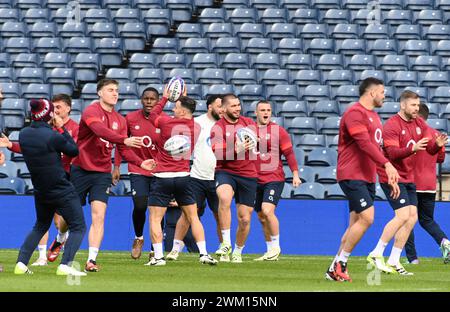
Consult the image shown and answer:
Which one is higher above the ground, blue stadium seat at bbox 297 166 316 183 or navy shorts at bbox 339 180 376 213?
navy shorts at bbox 339 180 376 213

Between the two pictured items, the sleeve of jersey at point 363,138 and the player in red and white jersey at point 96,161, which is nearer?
the sleeve of jersey at point 363,138

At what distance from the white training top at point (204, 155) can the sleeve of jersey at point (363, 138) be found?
14.7ft

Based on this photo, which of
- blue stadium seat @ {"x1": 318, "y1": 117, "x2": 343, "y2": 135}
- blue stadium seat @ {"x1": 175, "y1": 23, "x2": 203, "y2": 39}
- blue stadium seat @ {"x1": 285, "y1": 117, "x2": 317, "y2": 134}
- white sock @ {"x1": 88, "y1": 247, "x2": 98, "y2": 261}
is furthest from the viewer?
blue stadium seat @ {"x1": 175, "y1": 23, "x2": 203, "y2": 39}

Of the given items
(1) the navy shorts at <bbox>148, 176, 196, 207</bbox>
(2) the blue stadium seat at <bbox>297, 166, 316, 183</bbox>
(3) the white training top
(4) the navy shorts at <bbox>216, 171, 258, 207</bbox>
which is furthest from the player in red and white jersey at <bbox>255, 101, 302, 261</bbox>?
(2) the blue stadium seat at <bbox>297, 166, 316, 183</bbox>

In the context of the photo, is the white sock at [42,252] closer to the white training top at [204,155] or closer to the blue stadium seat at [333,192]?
the white training top at [204,155]

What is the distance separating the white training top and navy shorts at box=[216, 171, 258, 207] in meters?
0.61

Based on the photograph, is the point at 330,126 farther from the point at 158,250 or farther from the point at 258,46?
the point at 158,250

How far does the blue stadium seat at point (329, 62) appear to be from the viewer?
24.9 meters

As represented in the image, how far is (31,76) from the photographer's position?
25.0 meters

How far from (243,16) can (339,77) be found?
3146 millimetres

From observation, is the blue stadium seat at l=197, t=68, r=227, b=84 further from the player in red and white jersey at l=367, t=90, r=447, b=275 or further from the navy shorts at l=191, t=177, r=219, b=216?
the player in red and white jersey at l=367, t=90, r=447, b=275

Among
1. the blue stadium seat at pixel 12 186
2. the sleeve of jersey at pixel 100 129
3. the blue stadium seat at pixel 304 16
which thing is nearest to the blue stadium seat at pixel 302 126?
the blue stadium seat at pixel 304 16

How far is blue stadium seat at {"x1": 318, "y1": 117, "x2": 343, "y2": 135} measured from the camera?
22.7 meters

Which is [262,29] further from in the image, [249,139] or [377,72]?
[249,139]
